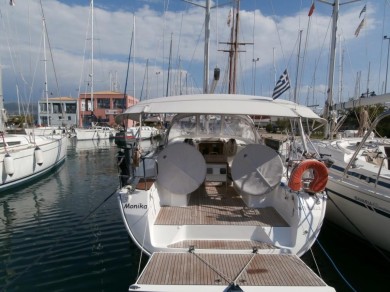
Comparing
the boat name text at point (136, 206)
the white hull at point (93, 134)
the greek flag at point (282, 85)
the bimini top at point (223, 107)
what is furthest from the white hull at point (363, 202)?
the white hull at point (93, 134)

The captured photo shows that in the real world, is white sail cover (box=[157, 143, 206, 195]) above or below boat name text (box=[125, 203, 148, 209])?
above

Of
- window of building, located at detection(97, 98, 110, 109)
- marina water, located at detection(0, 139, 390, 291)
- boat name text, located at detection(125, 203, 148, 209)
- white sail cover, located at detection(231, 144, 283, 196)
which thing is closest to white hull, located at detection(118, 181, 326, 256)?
boat name text, located at detection(125, 203, 148, 209)

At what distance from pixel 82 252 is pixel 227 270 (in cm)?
380

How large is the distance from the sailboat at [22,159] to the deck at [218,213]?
7868 millimetres

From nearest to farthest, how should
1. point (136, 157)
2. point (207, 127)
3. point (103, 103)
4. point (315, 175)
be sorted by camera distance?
1. point (315, 175)
2. point (136, 157)
3. point (207, 127)
4. point (103, 103)

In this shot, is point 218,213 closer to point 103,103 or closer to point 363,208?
point 363,208

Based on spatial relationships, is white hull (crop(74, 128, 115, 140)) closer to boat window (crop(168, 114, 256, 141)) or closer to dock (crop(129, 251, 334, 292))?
boat window (crop(168, 114, 256, 141))

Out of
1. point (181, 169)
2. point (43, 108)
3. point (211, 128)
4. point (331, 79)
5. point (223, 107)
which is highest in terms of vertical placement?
point (331, 79)

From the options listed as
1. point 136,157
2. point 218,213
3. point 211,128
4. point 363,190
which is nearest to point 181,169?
point 136,157

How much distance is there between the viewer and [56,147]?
17.2m

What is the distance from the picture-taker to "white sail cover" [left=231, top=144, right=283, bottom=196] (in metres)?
5.81

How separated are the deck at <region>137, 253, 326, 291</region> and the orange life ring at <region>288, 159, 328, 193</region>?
112 centimetres

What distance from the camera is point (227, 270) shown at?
3.95m

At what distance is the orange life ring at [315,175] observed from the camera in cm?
503
